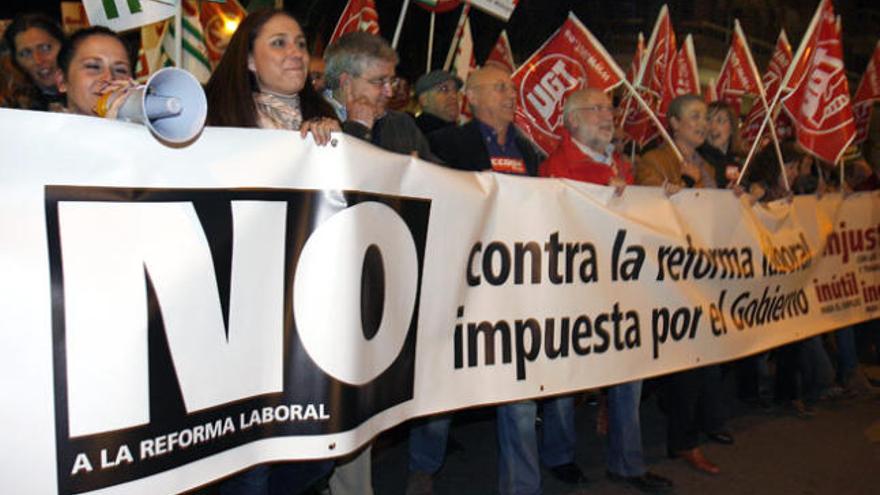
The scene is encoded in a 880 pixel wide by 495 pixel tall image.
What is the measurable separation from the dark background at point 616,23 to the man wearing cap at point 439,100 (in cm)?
894

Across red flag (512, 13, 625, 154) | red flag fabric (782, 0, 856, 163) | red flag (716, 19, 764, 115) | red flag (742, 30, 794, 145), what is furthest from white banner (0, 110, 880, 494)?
red flag (742, 30, 794, 145)

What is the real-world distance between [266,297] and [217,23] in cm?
532

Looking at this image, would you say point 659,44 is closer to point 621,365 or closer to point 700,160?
point 700,160

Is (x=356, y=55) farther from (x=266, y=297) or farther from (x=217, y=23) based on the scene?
(x=217, y=23)

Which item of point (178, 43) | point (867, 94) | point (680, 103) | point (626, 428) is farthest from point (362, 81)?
point (867, 94)

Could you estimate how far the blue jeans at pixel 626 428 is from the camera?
457cm

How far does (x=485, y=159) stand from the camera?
4.60 m

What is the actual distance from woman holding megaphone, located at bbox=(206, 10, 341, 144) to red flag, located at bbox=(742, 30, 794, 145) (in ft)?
→ 14.8

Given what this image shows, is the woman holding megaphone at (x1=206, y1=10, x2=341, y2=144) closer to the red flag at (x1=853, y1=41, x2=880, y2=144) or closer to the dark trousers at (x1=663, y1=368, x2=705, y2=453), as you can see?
the dark trousers at (x1=663, y1=368, x2=705, y2=453)

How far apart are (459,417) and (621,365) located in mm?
1821

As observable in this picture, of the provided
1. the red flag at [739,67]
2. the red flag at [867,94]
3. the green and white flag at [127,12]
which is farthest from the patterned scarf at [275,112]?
the red flag at [867,94]

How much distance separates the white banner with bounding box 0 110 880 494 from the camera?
2314mm

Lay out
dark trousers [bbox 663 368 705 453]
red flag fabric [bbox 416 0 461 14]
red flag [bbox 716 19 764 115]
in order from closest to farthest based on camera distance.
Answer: dark trousers [bbox 663 368 705 453] < red flag fabric [bbox 416 0 461 14] < red flag [bbox 716 19 764 115]

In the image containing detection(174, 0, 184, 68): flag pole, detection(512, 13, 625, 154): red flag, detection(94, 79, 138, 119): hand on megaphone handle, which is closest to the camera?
detection(94, 79, 138, 119): hand on megaphone handle
